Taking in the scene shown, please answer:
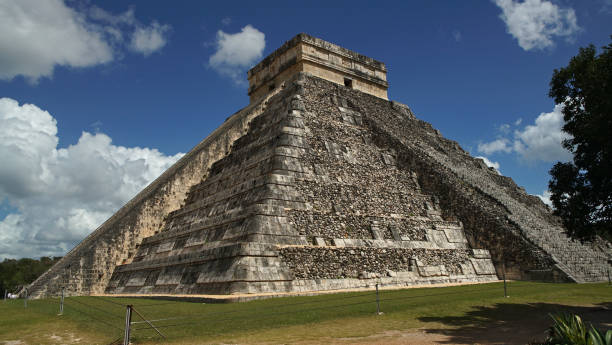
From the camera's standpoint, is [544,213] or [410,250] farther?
[544,213]

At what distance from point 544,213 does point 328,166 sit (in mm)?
11703

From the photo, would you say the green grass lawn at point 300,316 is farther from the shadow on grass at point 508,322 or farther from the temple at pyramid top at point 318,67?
the temple at pyramid top at point 318,67

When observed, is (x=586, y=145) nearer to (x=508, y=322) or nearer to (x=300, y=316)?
(x=508, y=322)

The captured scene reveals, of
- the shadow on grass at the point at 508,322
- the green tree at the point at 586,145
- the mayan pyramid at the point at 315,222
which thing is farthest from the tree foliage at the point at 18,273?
the green tree at the point at 586,145

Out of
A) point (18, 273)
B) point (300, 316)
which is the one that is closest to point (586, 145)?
point (300, 316)

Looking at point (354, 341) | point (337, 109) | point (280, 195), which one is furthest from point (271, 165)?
point (354, 341)

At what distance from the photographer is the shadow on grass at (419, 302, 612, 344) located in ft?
21.4

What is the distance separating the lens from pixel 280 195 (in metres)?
13.1

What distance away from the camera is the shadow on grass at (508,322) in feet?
21.4

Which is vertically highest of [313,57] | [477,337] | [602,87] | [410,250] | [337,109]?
[313,57]

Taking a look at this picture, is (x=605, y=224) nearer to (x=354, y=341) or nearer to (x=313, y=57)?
(x=354, y=341)

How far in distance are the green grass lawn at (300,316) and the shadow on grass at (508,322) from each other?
0.02 metres

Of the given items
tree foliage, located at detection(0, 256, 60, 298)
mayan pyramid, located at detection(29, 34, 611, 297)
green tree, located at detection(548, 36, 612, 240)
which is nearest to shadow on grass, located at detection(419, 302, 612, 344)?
green tree, located at detection(548, 36, 612, 240)

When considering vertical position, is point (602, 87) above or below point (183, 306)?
above
